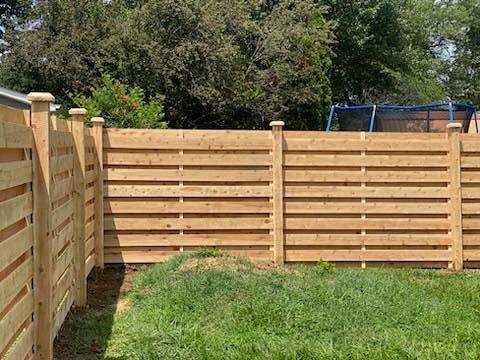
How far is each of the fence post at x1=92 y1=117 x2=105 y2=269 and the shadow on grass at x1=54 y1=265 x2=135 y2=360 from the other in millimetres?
267

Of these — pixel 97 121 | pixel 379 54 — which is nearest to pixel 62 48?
pixel 97 121

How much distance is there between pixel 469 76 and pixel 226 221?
29040 mm

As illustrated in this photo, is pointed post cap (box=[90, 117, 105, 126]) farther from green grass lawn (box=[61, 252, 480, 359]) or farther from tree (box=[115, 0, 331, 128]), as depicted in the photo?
tree (box=[115, 0, 331, 128])

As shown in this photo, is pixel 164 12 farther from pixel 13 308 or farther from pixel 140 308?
pixel 13 308

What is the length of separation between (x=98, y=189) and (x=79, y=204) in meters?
1.49

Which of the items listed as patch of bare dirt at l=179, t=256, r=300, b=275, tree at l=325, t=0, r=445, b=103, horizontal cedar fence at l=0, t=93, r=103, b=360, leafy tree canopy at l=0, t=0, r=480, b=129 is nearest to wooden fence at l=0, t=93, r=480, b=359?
patch of bare dirt at l=179, t=256, r=300, b=275

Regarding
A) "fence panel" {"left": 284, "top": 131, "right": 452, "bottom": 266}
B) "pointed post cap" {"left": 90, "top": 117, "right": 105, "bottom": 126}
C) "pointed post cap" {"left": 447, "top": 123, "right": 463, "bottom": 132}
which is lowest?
"fence panel" {"left": 284, "top": 131, "right": 452, "bottom": 266}

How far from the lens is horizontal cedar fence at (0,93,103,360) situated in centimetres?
260

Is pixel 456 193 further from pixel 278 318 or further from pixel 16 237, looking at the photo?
pixel 16 237

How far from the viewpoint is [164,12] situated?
45.9 ft

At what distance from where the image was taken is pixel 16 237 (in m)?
2.77

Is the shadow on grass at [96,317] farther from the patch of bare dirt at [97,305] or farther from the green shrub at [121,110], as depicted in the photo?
the green shrub at [121,110]

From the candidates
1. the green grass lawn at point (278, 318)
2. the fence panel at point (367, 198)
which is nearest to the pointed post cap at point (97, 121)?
the green grass lawn at point (278, 318)

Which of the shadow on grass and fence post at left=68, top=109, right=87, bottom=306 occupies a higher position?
fence post at left=68, top=109, right=87, bottom=306
